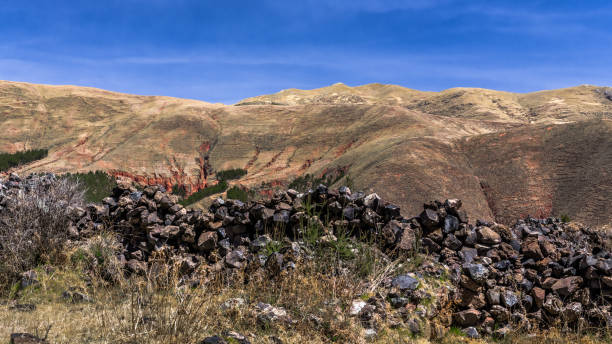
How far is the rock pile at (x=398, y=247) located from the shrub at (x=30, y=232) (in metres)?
0.47

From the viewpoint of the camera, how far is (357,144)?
76438mm

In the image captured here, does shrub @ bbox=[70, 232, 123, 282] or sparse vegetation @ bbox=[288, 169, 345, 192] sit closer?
shrub @ bbox=[70, 232, 123, 282]

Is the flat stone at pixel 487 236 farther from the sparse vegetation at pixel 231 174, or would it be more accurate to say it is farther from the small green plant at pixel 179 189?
the sparse vegetation at pixel 231 174

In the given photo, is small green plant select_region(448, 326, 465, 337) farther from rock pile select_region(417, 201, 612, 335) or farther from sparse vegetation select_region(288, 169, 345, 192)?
sparse vegetation select_region(288, 169, 345, 192)

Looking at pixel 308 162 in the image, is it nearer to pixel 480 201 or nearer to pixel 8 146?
pixel 480 201

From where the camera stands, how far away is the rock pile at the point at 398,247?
5664 millimetres

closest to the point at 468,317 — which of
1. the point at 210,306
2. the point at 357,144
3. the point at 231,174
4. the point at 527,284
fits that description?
the point at 527,284

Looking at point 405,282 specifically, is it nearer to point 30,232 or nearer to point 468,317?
point 468,317

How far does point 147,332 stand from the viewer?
3.83m

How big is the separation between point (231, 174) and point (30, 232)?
72.0 meters

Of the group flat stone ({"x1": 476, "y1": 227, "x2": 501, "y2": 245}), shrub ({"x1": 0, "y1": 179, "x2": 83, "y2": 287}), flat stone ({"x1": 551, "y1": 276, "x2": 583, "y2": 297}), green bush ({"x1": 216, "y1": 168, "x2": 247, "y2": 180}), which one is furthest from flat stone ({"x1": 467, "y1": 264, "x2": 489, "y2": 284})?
green bush ({"x1": 216, "y1": 168, "x2": 247, "y2": 180})

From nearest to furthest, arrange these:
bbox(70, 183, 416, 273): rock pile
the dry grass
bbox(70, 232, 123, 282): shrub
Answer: the dry grass → bbox(70, 232, 123, 282): shrub → bbox(70, 183, 416, 273): rock pile

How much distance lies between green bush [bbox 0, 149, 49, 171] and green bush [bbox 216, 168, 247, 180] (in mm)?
41720

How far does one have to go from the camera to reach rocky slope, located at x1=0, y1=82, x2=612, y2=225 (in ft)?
140
